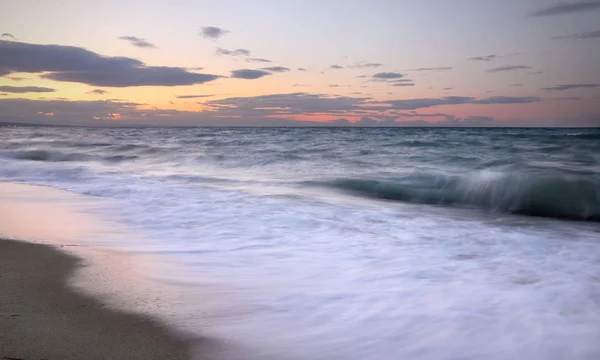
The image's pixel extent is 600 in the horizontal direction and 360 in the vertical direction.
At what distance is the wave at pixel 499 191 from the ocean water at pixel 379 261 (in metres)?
0.05

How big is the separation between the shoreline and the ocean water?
0.80ft

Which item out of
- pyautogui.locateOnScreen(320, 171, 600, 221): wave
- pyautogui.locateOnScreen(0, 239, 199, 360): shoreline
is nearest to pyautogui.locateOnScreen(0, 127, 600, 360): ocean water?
pyautogui.locateOnScreen(320, 171, 600, 221): wave

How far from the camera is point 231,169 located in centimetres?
1416

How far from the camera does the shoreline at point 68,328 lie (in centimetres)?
219

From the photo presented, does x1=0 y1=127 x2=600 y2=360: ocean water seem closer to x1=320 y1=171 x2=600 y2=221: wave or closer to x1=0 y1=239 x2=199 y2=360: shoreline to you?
x1=320 y1=171 x2=600 y2=221: wave

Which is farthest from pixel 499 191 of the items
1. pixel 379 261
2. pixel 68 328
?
pixel 68 328

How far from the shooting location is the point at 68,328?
242 centimetres

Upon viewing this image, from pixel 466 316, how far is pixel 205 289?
1703mm

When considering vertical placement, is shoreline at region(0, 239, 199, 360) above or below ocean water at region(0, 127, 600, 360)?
above

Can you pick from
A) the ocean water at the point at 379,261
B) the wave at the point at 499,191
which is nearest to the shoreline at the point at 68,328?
the ocean water at the point at 379,261

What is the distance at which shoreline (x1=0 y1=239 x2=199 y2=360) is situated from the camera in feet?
7.17

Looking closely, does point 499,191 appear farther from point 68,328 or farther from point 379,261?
point 68,328

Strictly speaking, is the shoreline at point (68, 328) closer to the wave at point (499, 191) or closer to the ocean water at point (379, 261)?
the ocean water at point (379, 261)

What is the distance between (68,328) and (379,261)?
2.54 meters
